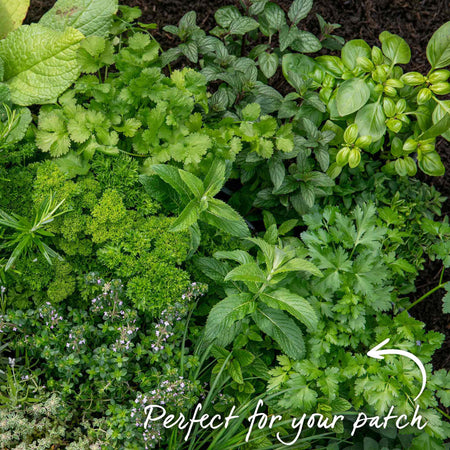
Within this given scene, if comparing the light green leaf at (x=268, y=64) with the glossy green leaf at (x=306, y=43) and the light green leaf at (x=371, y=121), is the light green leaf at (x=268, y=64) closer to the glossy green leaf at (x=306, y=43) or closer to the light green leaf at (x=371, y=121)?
the glossy green leaf at (x=306, y=43)

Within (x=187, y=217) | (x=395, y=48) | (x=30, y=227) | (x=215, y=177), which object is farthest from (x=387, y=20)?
(x=30, y=227)

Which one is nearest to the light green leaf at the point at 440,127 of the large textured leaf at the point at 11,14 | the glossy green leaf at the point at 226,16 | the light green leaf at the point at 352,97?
the light green leaf at the point at 352,97

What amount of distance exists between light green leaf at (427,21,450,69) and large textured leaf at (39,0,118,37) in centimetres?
135

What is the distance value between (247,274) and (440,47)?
126 centimetres

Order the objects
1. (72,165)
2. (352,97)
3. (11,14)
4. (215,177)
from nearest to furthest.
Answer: (215,177)
(72,165)
(352,97)
(11,14)

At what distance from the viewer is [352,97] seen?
200 cm

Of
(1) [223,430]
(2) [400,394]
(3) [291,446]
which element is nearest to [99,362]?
(1) [223,430]

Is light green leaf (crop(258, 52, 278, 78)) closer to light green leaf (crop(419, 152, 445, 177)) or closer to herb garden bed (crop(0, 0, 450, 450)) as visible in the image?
herb garden bed (crop(0, 0, 450, 450))

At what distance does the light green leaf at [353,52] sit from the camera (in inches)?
81.4

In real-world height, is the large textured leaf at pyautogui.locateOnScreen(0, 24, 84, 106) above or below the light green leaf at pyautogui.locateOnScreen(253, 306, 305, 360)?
above

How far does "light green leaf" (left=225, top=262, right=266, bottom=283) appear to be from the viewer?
1.64m

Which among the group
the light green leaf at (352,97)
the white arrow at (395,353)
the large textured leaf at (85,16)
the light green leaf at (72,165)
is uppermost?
the large textured leaf at (85,16)

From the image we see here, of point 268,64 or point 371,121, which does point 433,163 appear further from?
point 268,64

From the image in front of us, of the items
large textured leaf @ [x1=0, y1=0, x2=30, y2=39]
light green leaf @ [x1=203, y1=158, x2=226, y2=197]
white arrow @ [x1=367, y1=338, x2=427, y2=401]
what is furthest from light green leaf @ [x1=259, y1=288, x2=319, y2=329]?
large textured leaf @ [x1=0, y1=0, x2=30, y2=39]
